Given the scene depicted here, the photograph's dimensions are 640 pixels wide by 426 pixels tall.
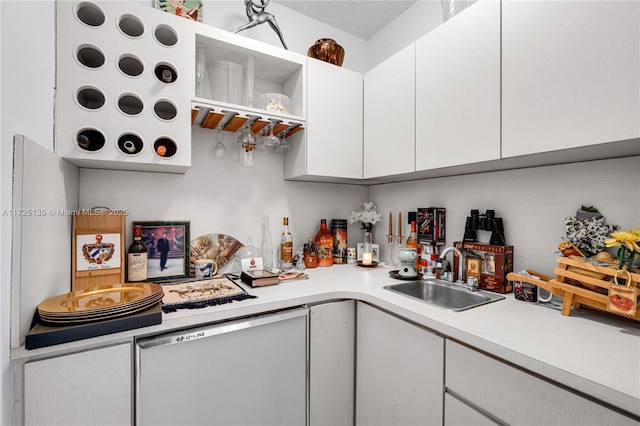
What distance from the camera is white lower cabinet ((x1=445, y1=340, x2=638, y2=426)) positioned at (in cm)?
70

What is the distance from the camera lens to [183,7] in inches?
58.9

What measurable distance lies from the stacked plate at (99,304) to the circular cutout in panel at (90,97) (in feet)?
2.46

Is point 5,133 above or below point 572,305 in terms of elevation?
above

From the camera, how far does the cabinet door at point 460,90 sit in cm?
117

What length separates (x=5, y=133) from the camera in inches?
28.0

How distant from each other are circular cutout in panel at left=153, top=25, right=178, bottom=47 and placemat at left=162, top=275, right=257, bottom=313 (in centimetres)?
113

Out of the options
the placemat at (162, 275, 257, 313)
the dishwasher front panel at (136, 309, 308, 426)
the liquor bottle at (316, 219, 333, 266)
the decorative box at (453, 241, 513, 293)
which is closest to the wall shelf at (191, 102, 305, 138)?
the liquor bottle at (316, 219, 333, 266)

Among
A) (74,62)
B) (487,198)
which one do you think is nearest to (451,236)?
(487,198)

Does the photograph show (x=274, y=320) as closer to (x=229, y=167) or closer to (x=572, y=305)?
(x=229, y=167)

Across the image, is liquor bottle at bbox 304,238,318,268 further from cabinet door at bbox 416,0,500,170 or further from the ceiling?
the ceiling

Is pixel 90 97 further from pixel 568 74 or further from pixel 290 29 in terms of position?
pixel 568 74

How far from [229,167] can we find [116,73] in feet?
2.33

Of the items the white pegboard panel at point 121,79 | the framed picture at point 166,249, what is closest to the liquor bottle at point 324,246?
the framed picture at point 166,249

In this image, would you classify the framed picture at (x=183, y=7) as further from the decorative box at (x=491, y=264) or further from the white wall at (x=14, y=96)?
the decorative box at (x=491, y=264)
